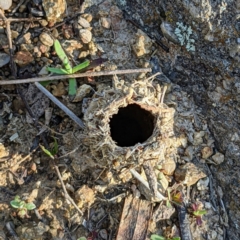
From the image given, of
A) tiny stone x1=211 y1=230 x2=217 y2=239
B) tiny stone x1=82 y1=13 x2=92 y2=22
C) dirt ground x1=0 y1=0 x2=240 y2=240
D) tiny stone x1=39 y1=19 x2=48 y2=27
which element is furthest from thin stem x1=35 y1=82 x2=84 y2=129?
tiny stone x1=211 y1=230 x2=217 y2=239

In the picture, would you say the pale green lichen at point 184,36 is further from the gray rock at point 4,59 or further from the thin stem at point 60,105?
the gray rock at point 4,59

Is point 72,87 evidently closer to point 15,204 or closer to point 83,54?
point 83,54

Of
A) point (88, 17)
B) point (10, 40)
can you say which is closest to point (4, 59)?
point (10, 40)

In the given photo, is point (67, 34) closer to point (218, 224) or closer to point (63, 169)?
point (63, 169)

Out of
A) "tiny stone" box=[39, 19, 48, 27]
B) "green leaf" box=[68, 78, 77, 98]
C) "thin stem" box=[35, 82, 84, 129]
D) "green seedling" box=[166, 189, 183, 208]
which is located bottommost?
"green seedling" box=[166, 189, 183, 208]

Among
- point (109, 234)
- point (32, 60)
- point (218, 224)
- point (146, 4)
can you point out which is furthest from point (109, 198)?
point (146, 4)

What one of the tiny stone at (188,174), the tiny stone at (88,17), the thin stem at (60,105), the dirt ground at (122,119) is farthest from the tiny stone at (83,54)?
the tiny stone at (188,174)

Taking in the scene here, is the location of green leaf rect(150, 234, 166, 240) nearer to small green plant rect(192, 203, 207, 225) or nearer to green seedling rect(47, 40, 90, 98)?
small green plant rect(192, 203, 207, 225)
